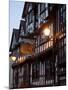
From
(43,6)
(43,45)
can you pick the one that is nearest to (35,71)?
(43,45)

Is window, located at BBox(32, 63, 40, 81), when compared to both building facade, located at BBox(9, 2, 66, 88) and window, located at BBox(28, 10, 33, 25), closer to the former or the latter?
building facade, located at BBox(9, 2, 66, 88)

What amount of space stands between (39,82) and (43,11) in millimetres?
790

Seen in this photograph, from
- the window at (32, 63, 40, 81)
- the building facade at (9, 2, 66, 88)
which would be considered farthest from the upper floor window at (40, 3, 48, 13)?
the window at (32, 63, 40, 81)

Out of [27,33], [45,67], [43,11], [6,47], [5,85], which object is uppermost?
[43,11]

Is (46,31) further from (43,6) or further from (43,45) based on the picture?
(43,6)

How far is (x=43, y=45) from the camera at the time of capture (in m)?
2.27

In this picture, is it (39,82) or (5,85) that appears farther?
(39,82)

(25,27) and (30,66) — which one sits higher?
(25,27)

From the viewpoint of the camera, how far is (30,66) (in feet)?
7.32

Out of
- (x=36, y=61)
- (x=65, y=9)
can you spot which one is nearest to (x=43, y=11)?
(x=65, y=9)

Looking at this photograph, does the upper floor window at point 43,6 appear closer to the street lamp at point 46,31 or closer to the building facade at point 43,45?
the building facade at point 43,45

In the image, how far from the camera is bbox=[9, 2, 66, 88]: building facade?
2211mm

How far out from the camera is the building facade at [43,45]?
7.25 ft

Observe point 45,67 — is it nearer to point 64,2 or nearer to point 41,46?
point 41,46
